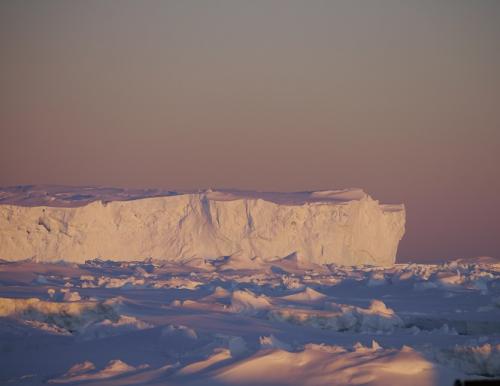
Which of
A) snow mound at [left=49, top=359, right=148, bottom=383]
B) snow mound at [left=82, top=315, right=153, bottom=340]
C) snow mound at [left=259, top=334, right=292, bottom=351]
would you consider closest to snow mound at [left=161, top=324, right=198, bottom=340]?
snow mound at [left=82, top=315, right=153, bottom=340]

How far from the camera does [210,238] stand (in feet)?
162

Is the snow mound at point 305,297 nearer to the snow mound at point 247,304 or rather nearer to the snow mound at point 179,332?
the snow mound at point 247,304

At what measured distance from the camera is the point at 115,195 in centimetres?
5072

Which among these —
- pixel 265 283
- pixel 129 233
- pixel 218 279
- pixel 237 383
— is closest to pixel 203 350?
pixel 237 383

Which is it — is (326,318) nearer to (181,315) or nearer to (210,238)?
(181,315)

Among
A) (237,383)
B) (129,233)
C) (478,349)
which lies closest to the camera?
(237,383)

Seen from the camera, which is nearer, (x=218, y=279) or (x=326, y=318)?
(x=326, y=318)

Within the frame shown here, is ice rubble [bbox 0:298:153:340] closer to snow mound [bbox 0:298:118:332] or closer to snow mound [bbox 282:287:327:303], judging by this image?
snow mound [bbox 0:298:118:332]

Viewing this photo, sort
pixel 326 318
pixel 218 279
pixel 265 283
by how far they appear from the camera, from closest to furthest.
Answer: pixel 326 318, pixel 265 283, pixel 218 279

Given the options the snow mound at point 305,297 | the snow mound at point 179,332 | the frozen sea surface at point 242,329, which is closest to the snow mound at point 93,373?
the frozen sea surface at point 242,329

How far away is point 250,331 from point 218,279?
16906mm

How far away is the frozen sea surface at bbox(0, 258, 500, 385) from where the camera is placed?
1602cm

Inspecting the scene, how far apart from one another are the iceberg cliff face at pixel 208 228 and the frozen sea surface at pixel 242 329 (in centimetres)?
412

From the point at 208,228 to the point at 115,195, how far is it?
5.27 metres
